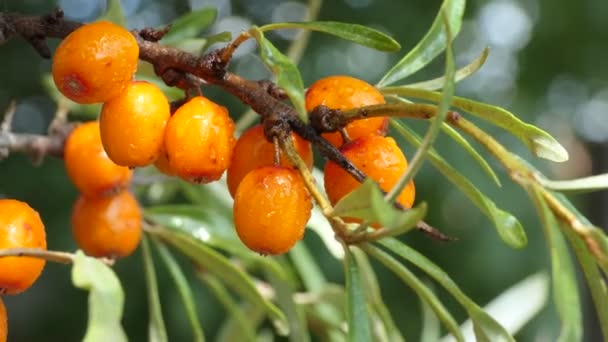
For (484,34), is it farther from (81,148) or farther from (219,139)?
(219,139)

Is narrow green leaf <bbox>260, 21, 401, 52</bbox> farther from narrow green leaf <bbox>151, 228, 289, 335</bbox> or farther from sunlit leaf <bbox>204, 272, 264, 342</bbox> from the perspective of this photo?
sunlit leaf <bbox>204, 272, 264, 342</bbox>

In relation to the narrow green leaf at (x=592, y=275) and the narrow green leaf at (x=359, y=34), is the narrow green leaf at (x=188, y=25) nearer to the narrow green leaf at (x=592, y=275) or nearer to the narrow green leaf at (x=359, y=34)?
the narrow green leaf at (x=359, y=34)

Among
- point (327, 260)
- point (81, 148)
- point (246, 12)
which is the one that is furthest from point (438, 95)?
point (246, 12)

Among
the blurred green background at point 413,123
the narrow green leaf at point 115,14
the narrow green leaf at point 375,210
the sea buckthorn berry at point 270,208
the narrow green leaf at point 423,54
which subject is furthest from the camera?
the blurred green background at point 413,123

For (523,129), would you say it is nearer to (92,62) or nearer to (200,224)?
(92,62)

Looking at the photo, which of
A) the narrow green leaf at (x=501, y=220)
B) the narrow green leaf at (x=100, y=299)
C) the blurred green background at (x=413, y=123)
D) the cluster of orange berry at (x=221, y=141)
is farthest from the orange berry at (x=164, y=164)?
the blurred green background at (x=413, y=123)

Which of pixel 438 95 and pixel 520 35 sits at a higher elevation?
pixel 438 95

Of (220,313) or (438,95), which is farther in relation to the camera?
(220,313)
